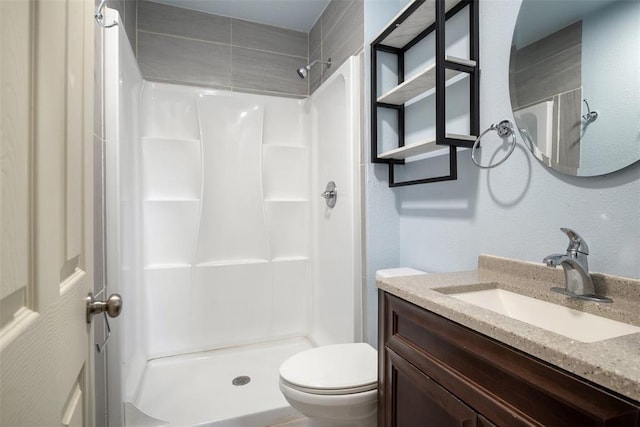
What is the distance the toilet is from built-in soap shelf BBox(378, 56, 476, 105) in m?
1.20

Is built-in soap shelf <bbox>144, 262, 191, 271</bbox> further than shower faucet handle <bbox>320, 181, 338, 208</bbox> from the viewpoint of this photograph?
Yes

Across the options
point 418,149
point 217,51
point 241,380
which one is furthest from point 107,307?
point 217,51

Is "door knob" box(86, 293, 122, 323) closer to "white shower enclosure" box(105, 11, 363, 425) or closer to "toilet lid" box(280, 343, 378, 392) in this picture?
"toilet lid" box(280, 343, 378, 392)

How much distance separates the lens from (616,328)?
72 centimetres

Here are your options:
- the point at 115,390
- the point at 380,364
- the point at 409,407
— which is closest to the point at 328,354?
the point at 380,364

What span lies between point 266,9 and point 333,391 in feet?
7.76

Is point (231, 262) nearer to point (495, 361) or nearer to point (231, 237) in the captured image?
point (231, 237)

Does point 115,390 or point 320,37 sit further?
point 320,37

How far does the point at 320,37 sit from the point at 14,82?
224 centimetres

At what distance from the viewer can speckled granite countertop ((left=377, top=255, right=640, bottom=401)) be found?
1.55 feet

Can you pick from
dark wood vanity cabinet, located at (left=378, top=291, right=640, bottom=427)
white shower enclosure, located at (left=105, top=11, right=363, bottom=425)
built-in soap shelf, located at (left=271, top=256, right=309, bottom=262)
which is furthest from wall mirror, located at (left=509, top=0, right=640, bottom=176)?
built-in soap shelf, located at (left=271, top=256, right=309, bottom=262)

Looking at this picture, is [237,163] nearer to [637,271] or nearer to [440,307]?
[440,307]

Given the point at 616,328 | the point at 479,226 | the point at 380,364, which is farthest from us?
the point at 479,226

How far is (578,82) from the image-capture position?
0.92 m
